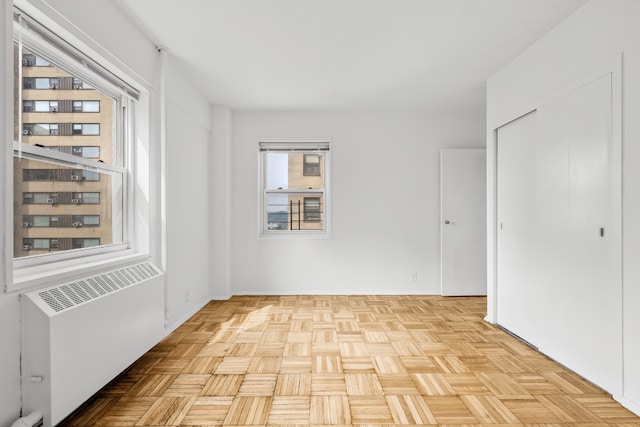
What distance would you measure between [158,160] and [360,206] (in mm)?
2794

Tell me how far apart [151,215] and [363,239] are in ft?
9.54

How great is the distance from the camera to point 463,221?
16.5 feet

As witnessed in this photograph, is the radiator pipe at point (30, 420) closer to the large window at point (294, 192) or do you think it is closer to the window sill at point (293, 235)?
the window sill at point (293, 235)

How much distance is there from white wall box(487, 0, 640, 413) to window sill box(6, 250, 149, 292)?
10.7 ft

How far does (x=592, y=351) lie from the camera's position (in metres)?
2.41

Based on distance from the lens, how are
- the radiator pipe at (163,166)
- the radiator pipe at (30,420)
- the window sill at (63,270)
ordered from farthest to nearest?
the radiator pipe at (163,166) → the window sill at (63,270) → the radiator pipe at (30,420)

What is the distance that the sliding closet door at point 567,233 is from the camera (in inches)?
89.8

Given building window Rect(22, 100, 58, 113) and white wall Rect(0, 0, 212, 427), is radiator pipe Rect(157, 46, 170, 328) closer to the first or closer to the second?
white wall Rect(0, 0, 212, 427)

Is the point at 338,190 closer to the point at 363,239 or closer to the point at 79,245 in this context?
the point at 363,239

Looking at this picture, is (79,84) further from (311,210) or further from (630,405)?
(630,405)

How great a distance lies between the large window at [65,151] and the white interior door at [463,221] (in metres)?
3.92

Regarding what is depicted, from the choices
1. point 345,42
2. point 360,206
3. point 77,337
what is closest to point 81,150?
point 77,337

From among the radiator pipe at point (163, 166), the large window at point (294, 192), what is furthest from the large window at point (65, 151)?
the large window at point (294, 192)

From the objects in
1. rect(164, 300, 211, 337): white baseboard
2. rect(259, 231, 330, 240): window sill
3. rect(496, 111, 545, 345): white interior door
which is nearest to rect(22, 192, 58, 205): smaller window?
rect(164, 300, 211, 337): white baseboard
